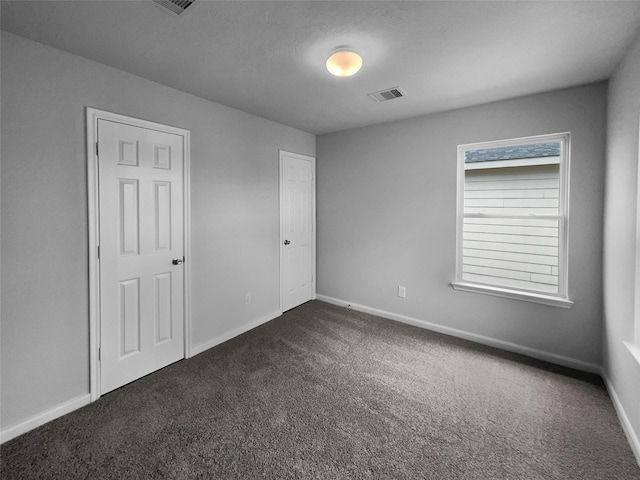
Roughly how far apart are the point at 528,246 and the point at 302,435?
2.68 m

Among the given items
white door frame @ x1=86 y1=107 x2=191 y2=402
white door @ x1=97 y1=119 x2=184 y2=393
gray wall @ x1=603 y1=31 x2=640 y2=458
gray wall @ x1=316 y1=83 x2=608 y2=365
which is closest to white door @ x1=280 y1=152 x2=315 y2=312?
gray wall @ x1=316 y1=83 x2=608 y2=365

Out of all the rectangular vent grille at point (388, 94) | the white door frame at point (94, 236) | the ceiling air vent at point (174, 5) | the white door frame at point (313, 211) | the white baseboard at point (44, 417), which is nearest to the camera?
the ceiling air vent at point (174, 5)

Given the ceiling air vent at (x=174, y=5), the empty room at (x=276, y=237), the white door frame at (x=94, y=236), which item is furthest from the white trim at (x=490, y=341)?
the ceiling air vent at (x=174, y=5)

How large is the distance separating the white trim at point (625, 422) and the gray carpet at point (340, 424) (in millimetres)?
38

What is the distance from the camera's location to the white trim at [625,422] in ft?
5.57

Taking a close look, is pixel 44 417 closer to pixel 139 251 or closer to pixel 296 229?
pixel 139 251

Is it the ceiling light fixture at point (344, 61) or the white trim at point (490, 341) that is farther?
the white trim at point (490, 341)

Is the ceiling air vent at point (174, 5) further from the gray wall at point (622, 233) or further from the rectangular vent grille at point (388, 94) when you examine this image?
the gray wall at point (622, 233)

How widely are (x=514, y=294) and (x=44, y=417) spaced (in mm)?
3926

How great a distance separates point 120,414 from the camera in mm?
2053

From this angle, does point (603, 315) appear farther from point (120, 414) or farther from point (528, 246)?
point (120, 414)

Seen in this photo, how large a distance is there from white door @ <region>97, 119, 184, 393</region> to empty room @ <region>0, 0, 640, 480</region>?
0.06 feet

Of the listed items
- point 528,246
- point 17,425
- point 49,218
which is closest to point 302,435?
point 17,425

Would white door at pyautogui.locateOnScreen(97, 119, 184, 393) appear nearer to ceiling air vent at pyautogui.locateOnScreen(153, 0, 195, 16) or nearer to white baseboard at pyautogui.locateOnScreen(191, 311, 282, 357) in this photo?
white baseboard at pyautogui.locateOnScreen(191, 311, 282, 357)
